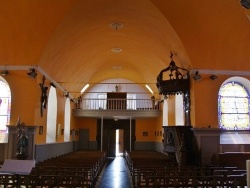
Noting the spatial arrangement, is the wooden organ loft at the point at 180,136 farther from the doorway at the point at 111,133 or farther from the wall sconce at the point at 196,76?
the doorway at the point at 111,133

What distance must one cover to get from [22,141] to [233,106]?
8196 millimetres

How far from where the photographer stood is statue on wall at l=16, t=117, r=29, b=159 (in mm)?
10430

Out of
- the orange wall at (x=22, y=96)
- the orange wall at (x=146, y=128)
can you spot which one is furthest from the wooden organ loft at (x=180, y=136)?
the orange wall at (x=146, y=128)

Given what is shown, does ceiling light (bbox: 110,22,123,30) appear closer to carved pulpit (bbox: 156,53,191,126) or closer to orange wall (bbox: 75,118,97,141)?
carved pulpit (bbox: 156,53,191,126)

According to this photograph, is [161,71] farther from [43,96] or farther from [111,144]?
[111,144]

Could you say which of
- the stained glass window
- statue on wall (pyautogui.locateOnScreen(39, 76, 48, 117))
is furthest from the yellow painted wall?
the stained glass window

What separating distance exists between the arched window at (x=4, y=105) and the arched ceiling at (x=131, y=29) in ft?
3.92

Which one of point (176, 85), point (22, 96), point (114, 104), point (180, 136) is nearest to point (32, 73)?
A: point (22, 96)

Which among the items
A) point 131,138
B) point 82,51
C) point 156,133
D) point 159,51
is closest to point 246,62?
point 159,51

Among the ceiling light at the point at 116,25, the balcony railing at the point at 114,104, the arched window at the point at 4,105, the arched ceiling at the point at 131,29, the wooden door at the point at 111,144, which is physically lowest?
the wooden door at the point at 111,144

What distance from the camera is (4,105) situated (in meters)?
11.9

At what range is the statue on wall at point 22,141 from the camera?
1043 centimetres

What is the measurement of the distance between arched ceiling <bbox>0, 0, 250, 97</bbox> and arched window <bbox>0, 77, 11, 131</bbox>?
3.92 feet

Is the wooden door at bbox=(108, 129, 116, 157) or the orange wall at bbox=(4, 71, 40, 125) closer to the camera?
the orange wall at bbox=(4, 71, 40, 125)
